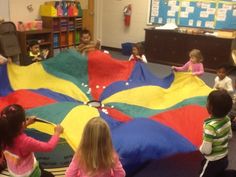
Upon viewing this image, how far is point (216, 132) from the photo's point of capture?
2.16m

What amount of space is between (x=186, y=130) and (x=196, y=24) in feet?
16.4

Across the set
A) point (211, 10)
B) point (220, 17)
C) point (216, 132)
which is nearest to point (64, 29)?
point (211, 10)

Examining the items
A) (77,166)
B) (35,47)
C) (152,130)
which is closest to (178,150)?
(152,130)

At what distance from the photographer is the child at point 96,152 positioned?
1.73 m

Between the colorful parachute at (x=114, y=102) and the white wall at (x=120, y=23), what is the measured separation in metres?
4.16

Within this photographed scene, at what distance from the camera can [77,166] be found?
1828 mm

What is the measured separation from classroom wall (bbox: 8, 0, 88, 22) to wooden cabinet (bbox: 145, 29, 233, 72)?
2.52m

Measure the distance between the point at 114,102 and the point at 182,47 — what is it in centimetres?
398

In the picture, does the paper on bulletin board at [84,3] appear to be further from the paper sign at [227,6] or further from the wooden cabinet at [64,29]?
the paper sign at [227,6]

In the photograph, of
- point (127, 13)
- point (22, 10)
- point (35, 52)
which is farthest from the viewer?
point (127, 13)

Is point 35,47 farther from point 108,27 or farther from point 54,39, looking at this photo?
point 108,27

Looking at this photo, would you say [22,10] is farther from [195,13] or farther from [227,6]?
[227,6]

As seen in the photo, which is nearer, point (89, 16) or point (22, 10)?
point (22, 10)

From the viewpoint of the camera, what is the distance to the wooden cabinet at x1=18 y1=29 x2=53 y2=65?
6.31 meters
